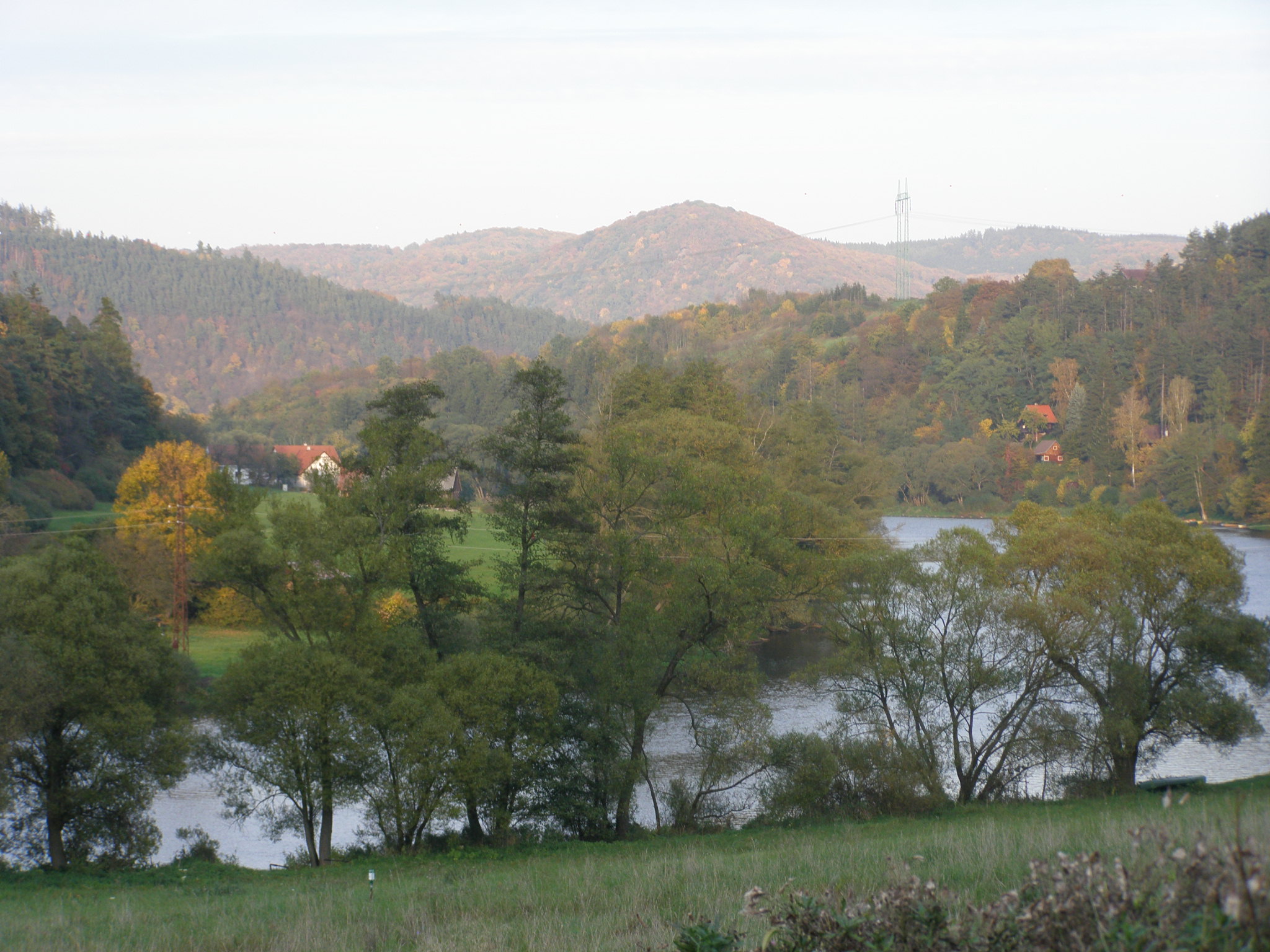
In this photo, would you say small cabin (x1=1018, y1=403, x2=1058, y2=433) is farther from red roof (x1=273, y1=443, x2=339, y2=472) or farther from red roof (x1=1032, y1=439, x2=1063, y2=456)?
red roof (x1=273, y1=443, x2=339, y2=472)

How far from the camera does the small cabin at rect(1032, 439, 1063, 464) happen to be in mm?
98125

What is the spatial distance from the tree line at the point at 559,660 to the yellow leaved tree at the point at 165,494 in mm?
18507

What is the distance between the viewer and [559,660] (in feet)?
74.2

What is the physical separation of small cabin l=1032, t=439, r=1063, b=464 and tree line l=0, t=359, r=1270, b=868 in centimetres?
7239

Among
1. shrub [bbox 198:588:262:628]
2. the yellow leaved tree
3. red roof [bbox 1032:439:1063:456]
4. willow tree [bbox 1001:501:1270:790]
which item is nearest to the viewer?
willow tree [bbox 1001:501:1270:790]

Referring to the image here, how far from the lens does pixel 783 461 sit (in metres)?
49.1

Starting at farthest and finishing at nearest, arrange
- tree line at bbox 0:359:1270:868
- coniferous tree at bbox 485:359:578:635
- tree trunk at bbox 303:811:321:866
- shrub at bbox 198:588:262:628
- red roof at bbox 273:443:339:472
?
red roof at bbox 273:443:339:472 < shrub at bbox 198:588:262:628 < coniferous tree at bbox 485:359:578:635 < tree trunk at bbox 303:811:321:866 < tree line at bbox 0:359:1270:868

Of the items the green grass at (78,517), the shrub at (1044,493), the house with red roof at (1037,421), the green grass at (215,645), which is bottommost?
the green grass at (215,645)

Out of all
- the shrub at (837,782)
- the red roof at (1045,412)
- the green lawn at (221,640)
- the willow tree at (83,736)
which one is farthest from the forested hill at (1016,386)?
the willow tree at (83,736)

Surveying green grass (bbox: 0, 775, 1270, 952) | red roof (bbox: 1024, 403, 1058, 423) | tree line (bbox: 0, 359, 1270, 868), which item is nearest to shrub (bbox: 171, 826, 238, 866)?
tree line (bbox: 0, 359, 1270, 868)

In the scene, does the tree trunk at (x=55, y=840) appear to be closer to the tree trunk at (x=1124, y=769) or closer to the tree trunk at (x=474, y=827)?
the tree trunk at (x=474, y=827)

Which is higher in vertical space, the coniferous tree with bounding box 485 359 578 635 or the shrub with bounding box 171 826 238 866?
the coniferous tree with bounding box 485 359 578 635

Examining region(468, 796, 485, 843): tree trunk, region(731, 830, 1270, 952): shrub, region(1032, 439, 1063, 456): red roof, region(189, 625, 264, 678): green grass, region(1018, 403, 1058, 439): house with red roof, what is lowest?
region(468, 796, 485, 843): tree trunk

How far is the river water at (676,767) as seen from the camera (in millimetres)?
23031
